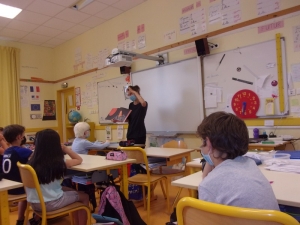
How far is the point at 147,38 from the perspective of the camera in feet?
15.3

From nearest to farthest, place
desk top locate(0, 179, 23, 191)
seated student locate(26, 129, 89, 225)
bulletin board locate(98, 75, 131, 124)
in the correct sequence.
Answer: desk top locate(0, 179, 23, 191), seated student locate(26, 129, 89, 225), bulletin board locate(98, 75, 131, 124)

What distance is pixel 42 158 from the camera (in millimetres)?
2039

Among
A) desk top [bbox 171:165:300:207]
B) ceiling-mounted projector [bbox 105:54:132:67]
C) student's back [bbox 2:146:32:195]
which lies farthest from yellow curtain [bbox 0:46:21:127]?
desk top [bbox 171:165:300:207]

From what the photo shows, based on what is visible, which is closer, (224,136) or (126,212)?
(224,136)

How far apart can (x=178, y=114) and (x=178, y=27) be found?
1386 mm

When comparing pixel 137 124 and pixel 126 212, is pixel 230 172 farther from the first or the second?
pixel 137 124

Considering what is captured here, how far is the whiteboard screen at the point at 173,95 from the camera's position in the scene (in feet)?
12.9

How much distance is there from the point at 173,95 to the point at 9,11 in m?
3.32

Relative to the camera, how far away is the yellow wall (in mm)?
3318

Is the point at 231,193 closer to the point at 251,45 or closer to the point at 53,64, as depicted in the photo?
the point at 251,45

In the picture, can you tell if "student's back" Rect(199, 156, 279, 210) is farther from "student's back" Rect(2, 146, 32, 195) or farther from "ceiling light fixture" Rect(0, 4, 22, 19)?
"ceiling light fixture" Rect(0, 4, 22, 19)

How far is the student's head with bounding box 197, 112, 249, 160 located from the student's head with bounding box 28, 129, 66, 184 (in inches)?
54.3

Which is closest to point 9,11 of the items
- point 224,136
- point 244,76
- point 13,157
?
point 13,157

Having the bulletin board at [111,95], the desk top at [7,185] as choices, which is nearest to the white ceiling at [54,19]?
the bulletin board at [111,95]
